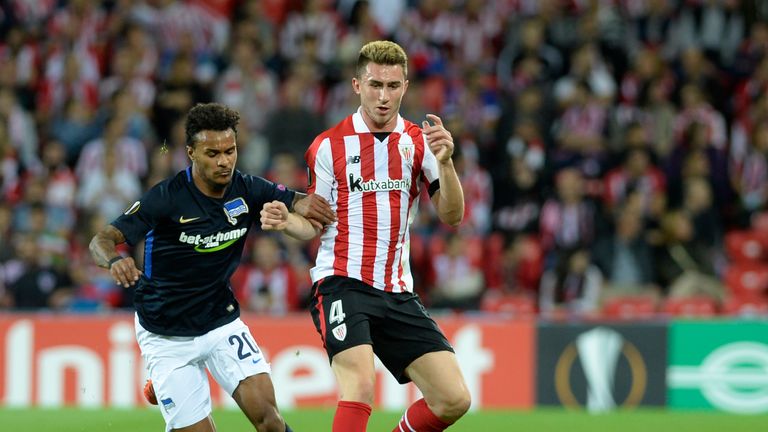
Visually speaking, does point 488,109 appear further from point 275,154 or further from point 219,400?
point 219,400

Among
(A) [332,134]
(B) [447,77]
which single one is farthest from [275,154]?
(A) [332,134]

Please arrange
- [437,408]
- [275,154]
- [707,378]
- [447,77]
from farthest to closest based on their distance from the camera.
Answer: [447,77] → [275,154] → [707,378] → [437,408]

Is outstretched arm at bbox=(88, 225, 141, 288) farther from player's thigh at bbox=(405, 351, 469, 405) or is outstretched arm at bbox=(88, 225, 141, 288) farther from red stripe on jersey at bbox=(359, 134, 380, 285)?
player's thigh at bbox=(405, 351, 469, 405)

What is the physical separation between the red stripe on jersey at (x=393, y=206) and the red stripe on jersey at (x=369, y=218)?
80 mm

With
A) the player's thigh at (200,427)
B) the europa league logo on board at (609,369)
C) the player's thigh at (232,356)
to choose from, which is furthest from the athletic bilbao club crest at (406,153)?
the europa league logo on board at (609,369)

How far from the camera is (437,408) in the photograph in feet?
21.3

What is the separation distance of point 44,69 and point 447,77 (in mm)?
4666

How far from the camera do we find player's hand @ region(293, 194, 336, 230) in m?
Result: 6.62

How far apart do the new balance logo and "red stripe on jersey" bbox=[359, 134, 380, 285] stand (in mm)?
21

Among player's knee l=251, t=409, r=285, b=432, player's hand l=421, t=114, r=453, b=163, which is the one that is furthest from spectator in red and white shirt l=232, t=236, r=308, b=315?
player's hand l=421, t=114, r=453, b=163

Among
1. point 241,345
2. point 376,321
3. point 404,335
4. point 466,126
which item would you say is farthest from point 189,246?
point 466,126

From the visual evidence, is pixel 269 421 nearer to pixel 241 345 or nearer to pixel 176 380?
pixel 241 345

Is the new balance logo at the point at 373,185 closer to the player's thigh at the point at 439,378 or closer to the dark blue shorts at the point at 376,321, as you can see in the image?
the dark blue shorts at the point at 376,321

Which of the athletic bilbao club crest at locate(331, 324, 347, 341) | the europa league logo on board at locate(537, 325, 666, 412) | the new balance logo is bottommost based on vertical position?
the europa league logo on board at locate(537, 325, 666, 412)
